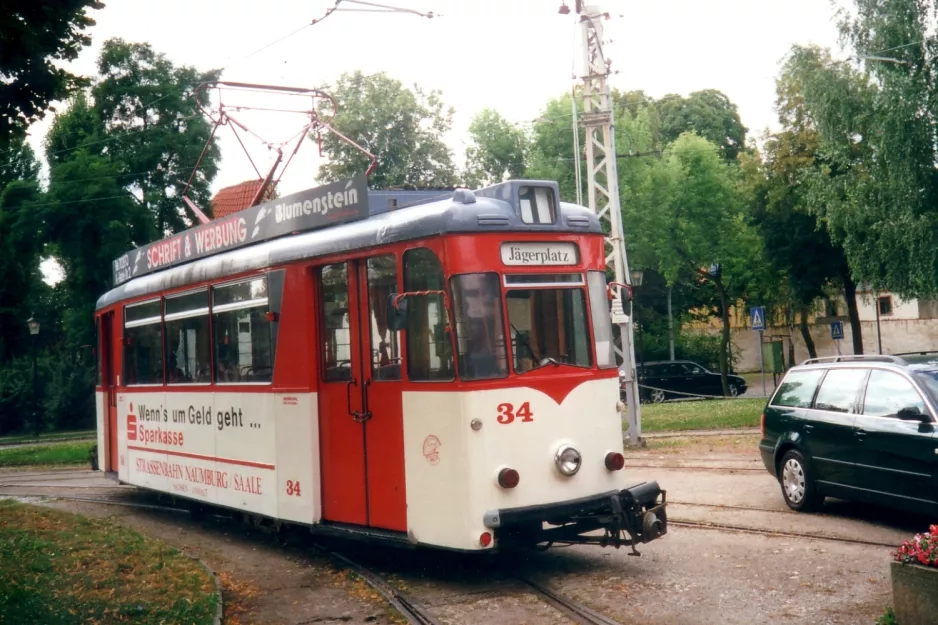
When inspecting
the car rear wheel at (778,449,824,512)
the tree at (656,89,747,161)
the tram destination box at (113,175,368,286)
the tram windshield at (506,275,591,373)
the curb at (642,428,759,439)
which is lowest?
the curb at (642,428,759,439)

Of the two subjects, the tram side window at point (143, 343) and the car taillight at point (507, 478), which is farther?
the tram side window at point (143, 343)

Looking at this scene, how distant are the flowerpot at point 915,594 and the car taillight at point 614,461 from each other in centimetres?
264

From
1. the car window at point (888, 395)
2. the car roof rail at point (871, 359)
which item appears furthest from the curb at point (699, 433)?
the car window at point (888, 395)

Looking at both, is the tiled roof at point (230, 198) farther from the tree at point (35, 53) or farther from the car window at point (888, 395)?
the car window at point (888, 395)

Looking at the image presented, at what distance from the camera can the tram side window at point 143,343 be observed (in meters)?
13.3

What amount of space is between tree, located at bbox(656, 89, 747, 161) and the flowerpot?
5105cm

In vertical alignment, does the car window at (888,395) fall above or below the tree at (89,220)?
below

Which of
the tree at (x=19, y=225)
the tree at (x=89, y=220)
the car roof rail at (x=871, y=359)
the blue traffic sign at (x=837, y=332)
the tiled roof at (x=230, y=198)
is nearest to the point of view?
the car roof rail at (x=871, y=359)

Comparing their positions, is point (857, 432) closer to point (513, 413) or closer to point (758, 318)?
point (513, 413)

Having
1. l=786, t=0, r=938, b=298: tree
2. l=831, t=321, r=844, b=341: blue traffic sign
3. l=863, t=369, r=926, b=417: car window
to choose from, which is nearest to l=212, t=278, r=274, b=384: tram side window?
l=863, t=369, r=926, b=417: car window

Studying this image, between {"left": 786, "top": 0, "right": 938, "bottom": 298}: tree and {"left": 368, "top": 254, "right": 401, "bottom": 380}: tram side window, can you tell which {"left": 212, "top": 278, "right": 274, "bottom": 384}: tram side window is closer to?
{"left": 368, "top": 254, "right": 401, "bottom": 380}: tram side window

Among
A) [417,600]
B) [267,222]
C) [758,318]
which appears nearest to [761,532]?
[417,600]

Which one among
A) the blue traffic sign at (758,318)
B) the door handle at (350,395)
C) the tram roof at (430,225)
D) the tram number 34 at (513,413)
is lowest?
the tram number 34 at (513,413)

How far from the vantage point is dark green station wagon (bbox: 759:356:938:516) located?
31.1ft
